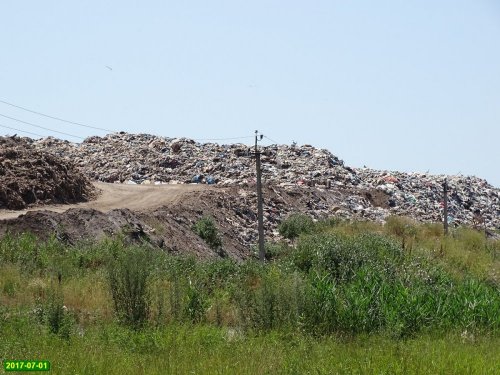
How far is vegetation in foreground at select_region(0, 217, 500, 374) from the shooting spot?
980 cm

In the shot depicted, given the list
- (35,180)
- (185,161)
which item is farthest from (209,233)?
(185,161)

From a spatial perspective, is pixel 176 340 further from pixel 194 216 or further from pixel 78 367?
pixel 194 216

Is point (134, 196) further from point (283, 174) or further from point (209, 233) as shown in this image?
point (283, 174)

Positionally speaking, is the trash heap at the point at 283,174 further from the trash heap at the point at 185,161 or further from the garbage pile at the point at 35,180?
the garbage pile at the point at 35,180

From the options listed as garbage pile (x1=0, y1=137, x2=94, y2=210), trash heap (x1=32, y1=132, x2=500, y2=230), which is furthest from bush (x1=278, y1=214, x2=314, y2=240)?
garbage pile (x1=0, y1=137, x2=94, y2=210)


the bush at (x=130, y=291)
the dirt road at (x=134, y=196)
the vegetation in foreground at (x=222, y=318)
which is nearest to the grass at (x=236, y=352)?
the vegetation in foreground at (x=222, y=318)

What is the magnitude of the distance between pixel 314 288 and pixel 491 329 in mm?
3478

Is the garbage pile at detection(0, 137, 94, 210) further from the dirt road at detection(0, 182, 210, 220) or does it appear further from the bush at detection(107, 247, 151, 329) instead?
the bush at detection(107, 247, 151, 329)

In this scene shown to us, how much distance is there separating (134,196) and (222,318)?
57.9ft

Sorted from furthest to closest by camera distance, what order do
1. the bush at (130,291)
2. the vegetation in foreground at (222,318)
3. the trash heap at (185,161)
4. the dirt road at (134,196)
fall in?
the trash heap at (185,161) → the dirt road at (134,196) → the bush at (130,291) → the vegetation in foreground at (222,318)

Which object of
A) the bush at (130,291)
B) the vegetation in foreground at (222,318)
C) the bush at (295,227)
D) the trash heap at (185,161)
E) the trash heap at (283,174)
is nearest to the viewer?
the vegetation in foreground at (222,318)

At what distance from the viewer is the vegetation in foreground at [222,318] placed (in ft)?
32.2

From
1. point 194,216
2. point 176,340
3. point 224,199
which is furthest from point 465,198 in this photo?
point 176,340

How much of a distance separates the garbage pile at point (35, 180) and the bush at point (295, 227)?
7.80 metres
